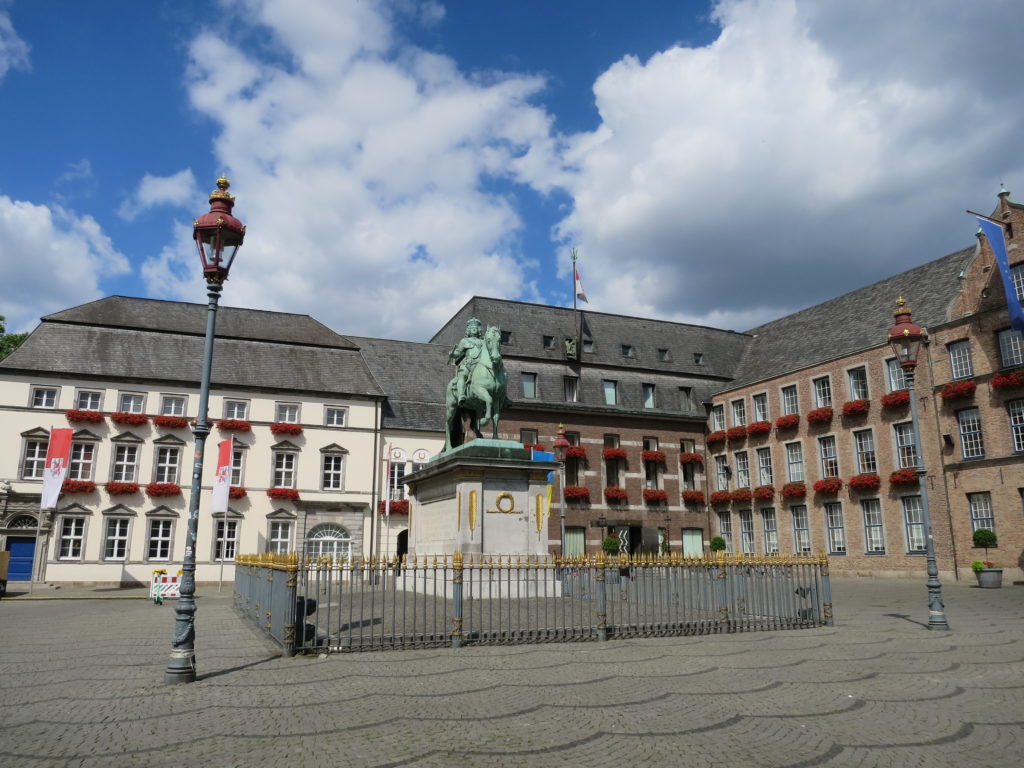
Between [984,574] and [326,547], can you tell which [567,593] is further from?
[326,547]

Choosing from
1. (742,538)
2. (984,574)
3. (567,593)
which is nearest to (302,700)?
(567,593)

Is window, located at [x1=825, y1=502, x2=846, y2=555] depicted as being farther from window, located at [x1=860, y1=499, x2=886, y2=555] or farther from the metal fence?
the metal fence

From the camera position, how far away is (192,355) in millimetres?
39688

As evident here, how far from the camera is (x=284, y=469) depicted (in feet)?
129

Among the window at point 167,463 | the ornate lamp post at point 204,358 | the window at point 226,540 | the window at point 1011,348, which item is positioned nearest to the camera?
the ornate lamp post at point 204,358

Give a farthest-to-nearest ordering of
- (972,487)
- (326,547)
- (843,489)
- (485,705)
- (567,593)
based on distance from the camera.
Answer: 1. (326,547)
2. (843,489)
3. (972,487)
4. (567,593)
5. (485,705)

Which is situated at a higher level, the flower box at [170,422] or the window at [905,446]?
the flower box at [170,422]

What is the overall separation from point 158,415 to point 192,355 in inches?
152

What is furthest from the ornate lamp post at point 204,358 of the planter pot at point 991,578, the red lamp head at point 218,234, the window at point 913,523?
the window at point 913,523

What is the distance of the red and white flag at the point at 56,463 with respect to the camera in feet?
102

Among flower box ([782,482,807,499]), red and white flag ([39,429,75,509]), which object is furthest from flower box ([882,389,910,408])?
red and white flag ([39,429,75,509])

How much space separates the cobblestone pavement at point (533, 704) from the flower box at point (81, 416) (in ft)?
83.0

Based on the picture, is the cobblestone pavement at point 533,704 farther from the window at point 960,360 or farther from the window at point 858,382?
the window at point 858,382

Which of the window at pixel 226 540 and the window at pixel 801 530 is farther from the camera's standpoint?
the window at pixel 801 530
